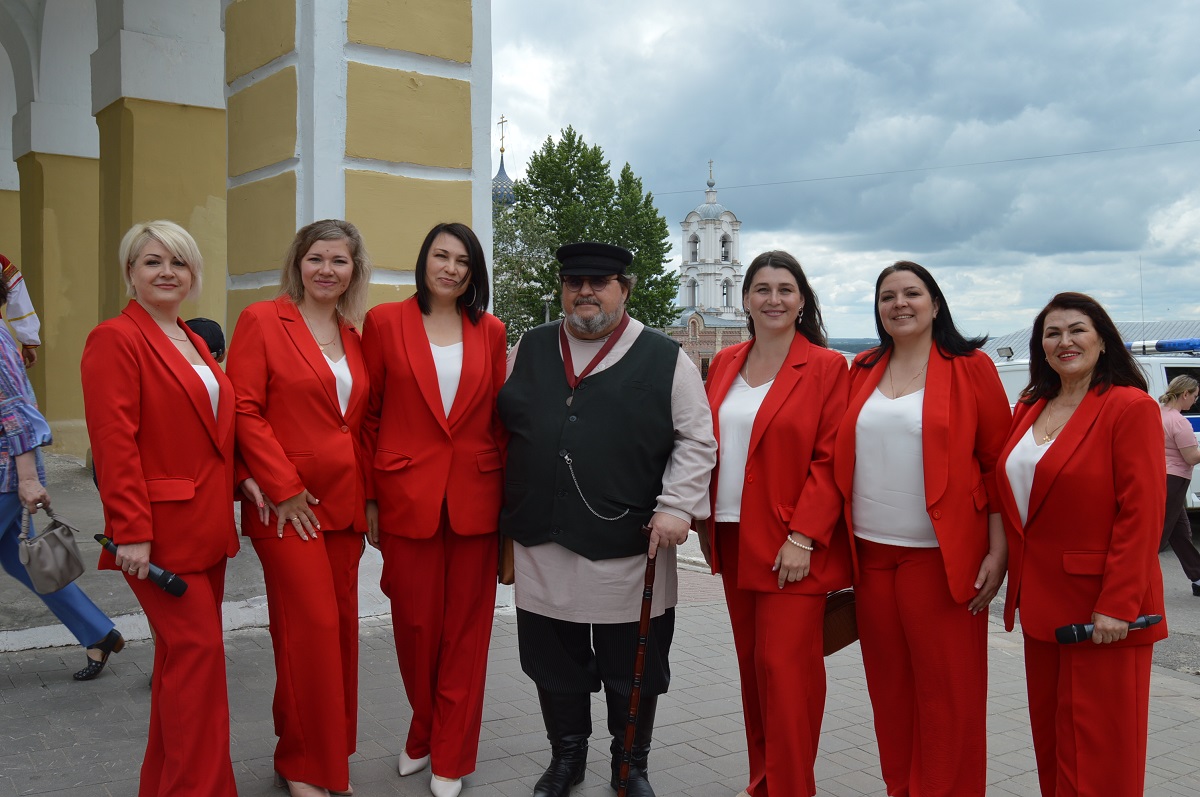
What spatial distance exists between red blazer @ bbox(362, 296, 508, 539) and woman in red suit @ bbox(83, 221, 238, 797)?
61 cm

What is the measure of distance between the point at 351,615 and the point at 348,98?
3.07 meters

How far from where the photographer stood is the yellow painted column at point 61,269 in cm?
1001

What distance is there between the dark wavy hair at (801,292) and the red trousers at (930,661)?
768 millimetres

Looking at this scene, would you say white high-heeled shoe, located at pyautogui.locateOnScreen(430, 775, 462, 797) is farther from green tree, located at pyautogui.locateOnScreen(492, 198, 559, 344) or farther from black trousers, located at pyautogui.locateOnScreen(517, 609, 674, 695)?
green tree, located at pyautogui.locateOnScreen(492, 198, 559, 344)

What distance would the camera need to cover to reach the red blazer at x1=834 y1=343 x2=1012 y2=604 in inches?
126

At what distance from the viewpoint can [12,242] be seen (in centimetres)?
1302

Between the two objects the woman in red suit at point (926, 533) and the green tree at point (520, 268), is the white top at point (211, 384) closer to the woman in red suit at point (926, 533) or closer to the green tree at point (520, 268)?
the woman in red suit at point (926, 533)

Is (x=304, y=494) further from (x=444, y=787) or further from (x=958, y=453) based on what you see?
(x=958, y=453)

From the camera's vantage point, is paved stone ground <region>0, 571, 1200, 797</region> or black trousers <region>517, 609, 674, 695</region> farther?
paved stone ground <region>0, 571, 1200, 797</region>

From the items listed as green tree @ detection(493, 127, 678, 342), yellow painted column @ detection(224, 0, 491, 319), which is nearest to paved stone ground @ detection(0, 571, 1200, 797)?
yellow painted column @ detection(224, 0, 491, 319)

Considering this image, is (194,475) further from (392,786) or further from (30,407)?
(30,407)

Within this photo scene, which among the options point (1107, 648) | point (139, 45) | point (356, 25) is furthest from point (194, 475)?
point (139, 45)

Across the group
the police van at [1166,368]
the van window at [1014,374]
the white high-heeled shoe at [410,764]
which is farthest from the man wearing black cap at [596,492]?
the van window at [1014,374]

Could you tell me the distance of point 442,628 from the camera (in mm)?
3826
